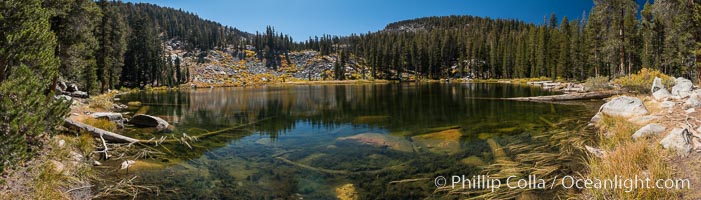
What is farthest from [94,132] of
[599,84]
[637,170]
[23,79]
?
[599,84]

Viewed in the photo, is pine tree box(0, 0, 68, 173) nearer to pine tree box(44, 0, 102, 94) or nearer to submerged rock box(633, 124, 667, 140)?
submerged rock box(633, 124, 667, 140)

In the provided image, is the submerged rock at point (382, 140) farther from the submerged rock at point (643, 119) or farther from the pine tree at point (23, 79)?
the pine tree at point (23, 79)

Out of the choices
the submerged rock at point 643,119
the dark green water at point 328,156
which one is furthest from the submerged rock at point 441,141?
the submerged rock at point 643,119

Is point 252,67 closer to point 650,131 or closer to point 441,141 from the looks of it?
point 441,141

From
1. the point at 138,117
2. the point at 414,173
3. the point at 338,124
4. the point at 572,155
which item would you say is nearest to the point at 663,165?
the point at 572,155

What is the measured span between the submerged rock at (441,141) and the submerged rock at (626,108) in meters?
6.94

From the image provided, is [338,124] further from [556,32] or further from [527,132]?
[556,32]

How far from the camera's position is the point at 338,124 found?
70.4ft

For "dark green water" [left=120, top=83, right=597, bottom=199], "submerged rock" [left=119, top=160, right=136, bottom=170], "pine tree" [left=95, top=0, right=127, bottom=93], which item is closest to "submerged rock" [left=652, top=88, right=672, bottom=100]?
"dark green water" [left=120, top=83, right=597, bottom=199]

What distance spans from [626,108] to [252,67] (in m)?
158

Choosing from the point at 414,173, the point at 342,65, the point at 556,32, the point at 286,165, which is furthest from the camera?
the point at 342,65

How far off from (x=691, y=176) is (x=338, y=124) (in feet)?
54.2

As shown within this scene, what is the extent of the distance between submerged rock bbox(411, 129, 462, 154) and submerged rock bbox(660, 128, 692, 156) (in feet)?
19.5

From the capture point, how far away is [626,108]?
15.0 meters
